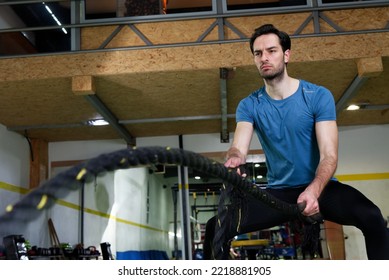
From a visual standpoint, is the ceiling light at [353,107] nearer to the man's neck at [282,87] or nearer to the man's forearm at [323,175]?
the man's neck at [282,87]

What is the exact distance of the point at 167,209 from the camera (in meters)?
15.0

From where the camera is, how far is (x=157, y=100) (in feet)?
21.4

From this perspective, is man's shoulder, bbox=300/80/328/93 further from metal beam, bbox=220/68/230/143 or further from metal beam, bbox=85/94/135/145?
metal beam, bbox=85/94/135/145

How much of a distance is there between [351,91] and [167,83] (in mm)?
2380

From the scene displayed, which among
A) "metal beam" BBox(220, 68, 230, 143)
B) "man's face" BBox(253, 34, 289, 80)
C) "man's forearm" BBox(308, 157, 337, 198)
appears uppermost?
"metal beam" BBox(220, 68, 230, 143)

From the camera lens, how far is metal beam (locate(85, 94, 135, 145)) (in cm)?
609

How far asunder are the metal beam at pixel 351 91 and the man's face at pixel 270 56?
3705 millimetres

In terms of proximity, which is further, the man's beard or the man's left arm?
the man's beard

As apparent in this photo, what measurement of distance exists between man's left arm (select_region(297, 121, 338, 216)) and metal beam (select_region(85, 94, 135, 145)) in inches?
174

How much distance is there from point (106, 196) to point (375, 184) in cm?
537

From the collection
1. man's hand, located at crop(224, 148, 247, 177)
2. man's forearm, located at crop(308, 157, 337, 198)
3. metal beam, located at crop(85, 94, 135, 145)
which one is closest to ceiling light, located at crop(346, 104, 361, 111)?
metal beam, located at crop(85, 94, 135, 145)

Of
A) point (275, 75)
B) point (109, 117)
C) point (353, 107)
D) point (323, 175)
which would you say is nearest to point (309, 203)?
point (323, 175)

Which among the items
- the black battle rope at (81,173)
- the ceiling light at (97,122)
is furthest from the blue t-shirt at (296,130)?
the ceiling light at (97,122)
